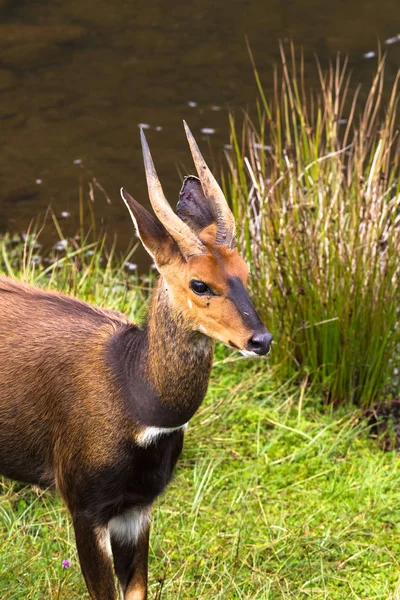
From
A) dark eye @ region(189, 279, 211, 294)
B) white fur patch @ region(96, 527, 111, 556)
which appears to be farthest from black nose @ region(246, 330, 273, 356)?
white fur patch @ region(96, 527, 111, 556)

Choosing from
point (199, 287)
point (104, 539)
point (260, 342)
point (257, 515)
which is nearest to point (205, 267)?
point (199, 287)

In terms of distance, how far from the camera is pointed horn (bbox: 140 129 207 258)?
3.34m

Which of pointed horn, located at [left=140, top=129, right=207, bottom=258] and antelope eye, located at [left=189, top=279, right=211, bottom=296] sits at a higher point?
pointed horn, located at [left=140, top=129, right=207, bottom=258]

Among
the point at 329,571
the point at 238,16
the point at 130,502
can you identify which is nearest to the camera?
the point at 130,502

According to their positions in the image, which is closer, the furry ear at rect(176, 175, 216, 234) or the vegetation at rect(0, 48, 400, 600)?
the furry ear at rect(176, 175, 216, 234)

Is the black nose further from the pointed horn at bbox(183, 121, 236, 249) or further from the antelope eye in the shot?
the pointed horn at bbox(183, 121, 236, 249)

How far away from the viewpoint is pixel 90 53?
10.1m

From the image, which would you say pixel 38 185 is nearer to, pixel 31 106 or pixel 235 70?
pixel 31 106

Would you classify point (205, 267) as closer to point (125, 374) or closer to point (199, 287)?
point (199, 287)

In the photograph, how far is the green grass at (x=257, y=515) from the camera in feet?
14.4

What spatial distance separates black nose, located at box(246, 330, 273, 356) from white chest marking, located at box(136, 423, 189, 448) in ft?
1.78

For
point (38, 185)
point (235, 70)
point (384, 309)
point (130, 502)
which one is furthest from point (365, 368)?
point (235, 70)

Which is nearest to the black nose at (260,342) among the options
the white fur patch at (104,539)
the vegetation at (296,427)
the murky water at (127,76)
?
the white fur patch at (104,539)

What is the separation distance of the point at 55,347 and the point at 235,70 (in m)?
6.45
